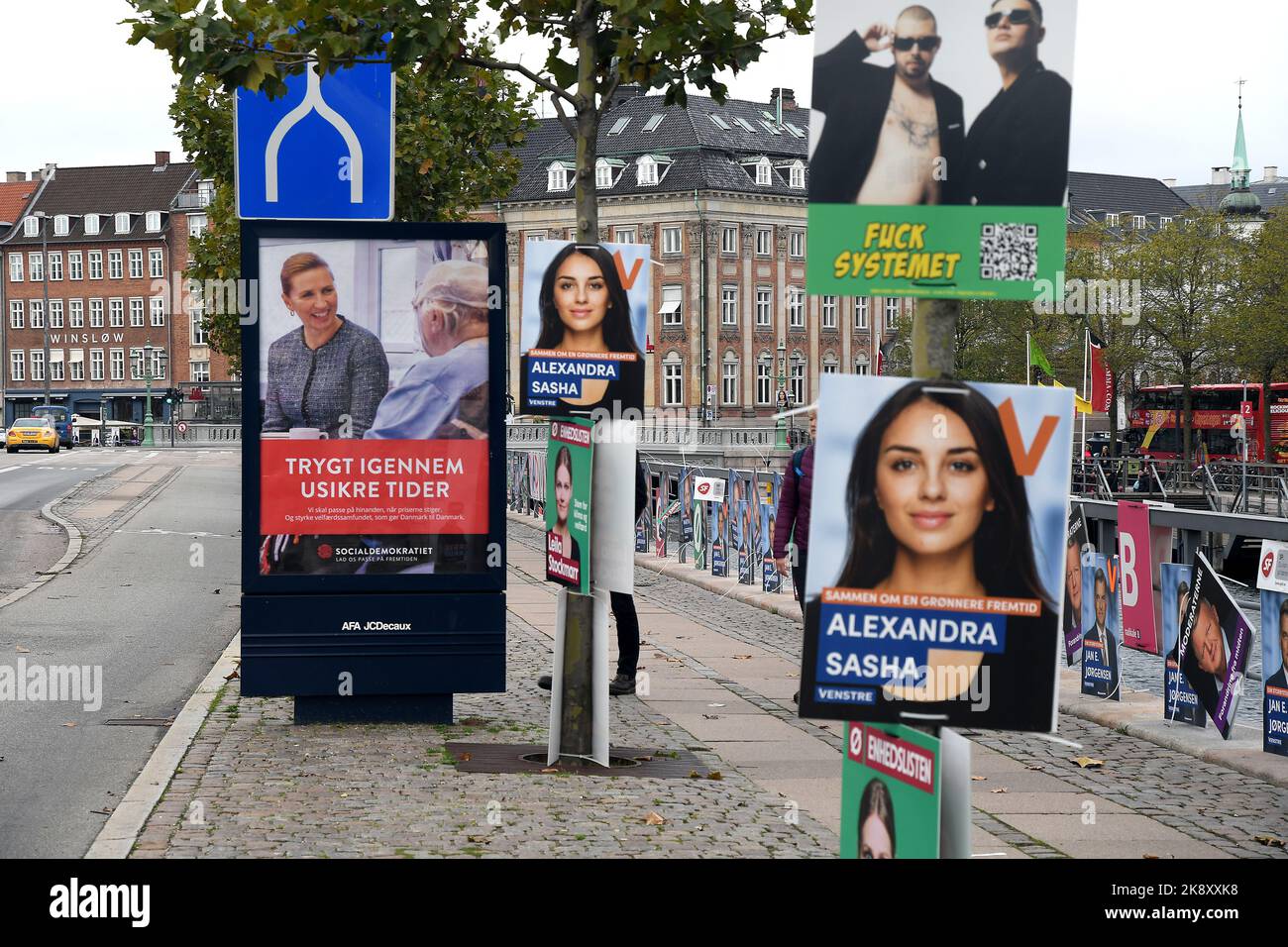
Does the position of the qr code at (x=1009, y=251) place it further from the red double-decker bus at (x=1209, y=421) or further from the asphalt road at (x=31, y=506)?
the red double-decker bus at (x=1209, y=421)

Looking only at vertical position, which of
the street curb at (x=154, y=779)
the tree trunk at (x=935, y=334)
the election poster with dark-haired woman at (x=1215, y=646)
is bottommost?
the street curb at (x=154, y=779)

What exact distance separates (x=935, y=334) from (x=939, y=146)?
0.50 metres

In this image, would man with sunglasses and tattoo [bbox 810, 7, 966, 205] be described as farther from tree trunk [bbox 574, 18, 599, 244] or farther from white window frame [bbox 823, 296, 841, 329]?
white window frame [bbox 823, 296, 841, 329]

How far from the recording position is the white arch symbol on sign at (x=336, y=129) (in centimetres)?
1125

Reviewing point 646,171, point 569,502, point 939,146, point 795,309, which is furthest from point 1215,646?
point 795,309

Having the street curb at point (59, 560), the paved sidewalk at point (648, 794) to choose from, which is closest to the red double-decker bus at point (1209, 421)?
the street curb at point (59, 560)

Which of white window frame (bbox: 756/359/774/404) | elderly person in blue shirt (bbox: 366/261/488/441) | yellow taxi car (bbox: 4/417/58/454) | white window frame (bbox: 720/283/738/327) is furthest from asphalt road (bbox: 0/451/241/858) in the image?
white window frame (bbox: 756/359/774/404)

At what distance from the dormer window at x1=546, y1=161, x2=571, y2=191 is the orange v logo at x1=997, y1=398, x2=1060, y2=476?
92.9m

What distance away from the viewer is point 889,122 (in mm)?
4504

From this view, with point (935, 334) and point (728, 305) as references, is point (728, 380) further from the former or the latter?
point (935, 334)

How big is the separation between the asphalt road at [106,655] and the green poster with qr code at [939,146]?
4444 mm

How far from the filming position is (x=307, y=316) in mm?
9695
